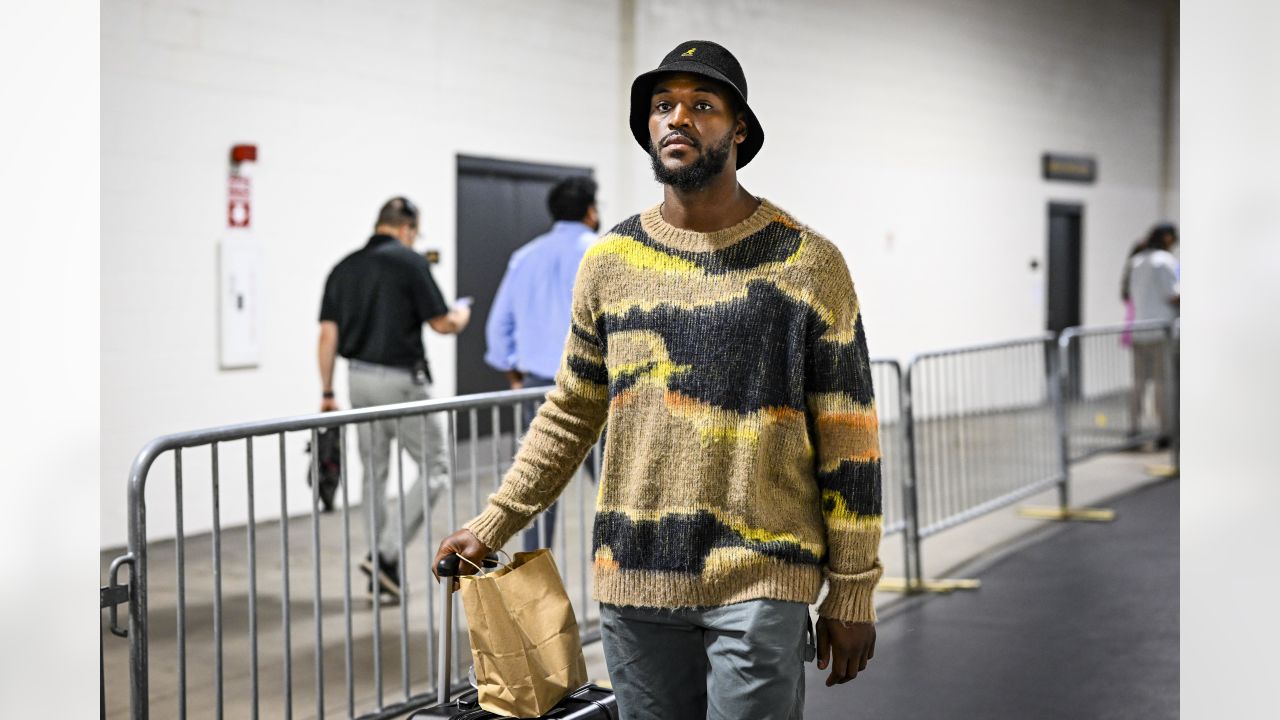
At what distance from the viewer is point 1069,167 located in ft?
52.9

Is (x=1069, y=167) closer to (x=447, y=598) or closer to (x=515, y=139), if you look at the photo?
(x=515, y=139)

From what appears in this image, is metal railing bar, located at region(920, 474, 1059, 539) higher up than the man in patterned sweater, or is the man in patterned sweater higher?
the man in patterned sweater

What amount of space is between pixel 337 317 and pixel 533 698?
153 inches

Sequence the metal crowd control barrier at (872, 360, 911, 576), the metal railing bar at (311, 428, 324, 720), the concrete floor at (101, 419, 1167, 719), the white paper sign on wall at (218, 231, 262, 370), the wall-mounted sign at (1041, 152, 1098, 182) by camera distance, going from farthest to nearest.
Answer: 1. the wall-mounted sign at (1041, 152, 1098, 182)
2. the white paper sign on wall at (218, 231, 262, 370)
3. the metal crowd control barrier at (872, 360, 911, 576)
4. the concrete floor at (101, 419, 1167, 719)
5. the metal railing bar at (311, 428, 324, 720)

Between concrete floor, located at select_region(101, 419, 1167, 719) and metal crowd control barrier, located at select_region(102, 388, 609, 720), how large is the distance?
0.03ft

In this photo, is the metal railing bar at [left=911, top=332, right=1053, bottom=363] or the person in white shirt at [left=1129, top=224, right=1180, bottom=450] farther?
the person in white shirt at [left=1129, top=224, right=1180, bottom=450]

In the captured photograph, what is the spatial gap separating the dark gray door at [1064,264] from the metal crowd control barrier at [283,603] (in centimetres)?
1026

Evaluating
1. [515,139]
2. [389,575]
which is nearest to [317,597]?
[389,575]

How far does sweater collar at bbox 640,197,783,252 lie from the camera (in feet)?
7.73

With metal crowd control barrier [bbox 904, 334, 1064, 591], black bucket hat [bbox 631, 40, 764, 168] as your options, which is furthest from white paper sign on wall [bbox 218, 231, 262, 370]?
black bucket hat [bbox 631, 40, 764, 168]

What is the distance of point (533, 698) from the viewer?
2582mm

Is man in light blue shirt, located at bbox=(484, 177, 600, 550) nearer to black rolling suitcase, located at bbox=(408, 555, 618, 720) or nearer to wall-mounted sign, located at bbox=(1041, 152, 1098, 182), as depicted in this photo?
black rolling suitcase, located at bbox=(408, 555, 618, 720)

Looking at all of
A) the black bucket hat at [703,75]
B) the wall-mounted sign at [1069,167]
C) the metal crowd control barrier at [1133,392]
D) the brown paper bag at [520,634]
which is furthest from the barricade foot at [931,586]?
the wall-mounted sign at [1069,167]
